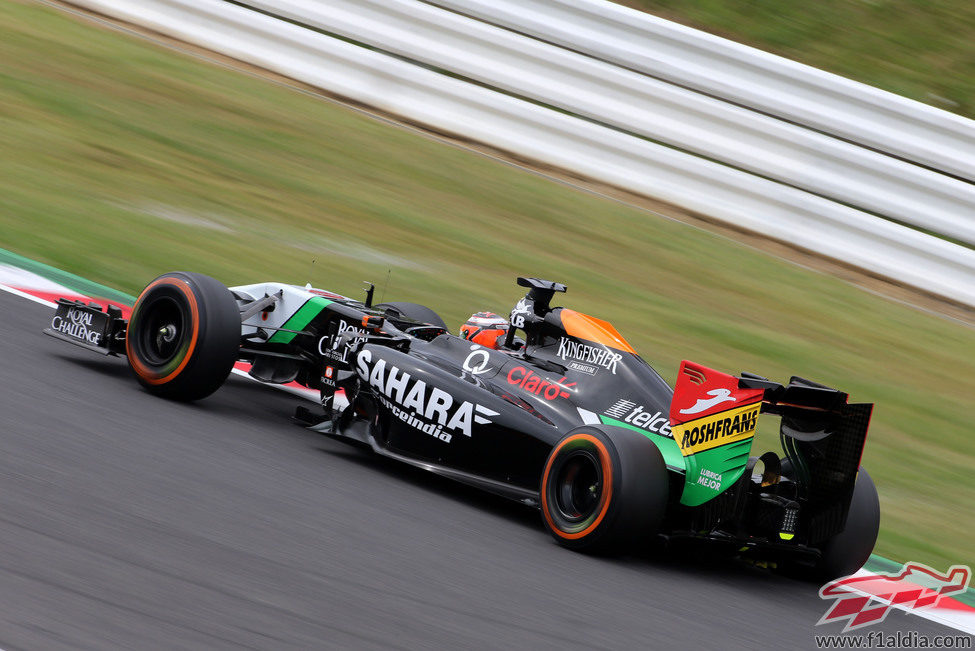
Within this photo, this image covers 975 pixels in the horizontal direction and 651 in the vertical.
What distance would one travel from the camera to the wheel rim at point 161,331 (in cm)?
673

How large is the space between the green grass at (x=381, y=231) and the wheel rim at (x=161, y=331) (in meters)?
2.06

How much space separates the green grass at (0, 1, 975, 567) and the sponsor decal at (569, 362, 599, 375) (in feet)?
8.68

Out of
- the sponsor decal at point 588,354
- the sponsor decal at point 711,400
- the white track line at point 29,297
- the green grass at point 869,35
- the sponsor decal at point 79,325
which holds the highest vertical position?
the green grass at point 869,35

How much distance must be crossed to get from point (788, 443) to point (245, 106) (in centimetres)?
832

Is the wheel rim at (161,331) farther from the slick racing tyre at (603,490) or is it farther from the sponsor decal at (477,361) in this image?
the slick racing tyre at (603,490)

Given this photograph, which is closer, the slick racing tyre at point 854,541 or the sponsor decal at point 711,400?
the sponsor decal at point 711,400

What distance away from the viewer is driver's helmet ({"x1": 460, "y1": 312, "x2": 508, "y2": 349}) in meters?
7.23

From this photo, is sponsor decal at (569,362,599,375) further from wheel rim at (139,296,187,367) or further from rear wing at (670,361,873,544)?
wheel rim at (139,296,187,367)

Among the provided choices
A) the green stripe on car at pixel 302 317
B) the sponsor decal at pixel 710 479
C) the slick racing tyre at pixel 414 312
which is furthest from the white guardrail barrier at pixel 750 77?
the sponsor decal at pixel 710 479

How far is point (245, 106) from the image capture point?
496 inches

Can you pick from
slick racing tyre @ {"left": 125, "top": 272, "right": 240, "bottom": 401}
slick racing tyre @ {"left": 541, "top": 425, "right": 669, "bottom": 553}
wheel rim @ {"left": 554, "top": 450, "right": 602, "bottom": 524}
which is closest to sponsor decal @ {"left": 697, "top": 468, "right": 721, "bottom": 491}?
slick racing tyre @ {"left": 541, "top": 425, "right": 669, "bottom": 553}

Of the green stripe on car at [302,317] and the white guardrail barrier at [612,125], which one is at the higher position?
the white guardrail barrier at [612,125]

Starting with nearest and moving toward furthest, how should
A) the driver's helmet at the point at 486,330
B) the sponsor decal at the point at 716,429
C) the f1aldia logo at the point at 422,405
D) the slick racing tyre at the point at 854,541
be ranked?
the sponsor decal at the point at 716,429
the slick racing tyre at the point at 854,541
the f1aldia logo at the point at 422,405
the driver's helmet at the point at 486,330
